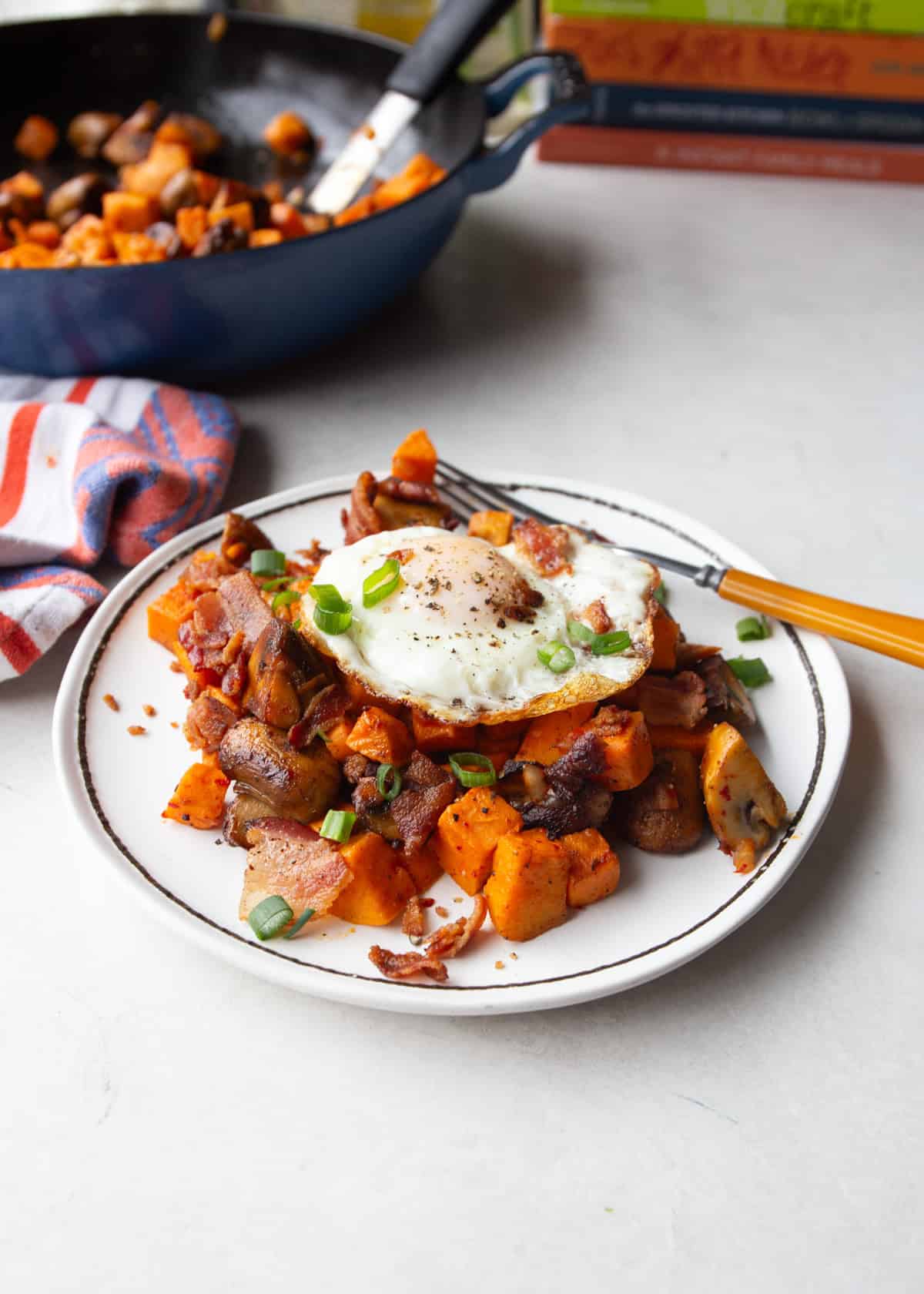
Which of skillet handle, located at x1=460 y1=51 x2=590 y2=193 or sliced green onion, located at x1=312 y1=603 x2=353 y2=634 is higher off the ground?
skillet handle, located at x1=460 y1=51 x2=590 y2=193

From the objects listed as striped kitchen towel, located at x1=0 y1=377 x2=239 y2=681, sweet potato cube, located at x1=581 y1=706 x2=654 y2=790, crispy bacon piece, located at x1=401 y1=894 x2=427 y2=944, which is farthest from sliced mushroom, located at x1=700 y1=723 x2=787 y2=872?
striped kitchen towel, located at x1=0 y1=377 x2=239 y2=681

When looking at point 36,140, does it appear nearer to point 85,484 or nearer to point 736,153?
point 85,484

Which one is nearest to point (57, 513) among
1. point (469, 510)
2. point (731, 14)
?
point (469, 510)

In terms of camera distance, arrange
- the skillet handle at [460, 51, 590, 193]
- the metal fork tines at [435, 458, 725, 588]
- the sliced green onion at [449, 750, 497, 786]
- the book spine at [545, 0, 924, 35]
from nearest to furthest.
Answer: the sliced green onion at [449, 750, 497, 786]
the metal fork tines at [435, 458, 725, 588]
the skillet handle at [460, 51, 590, 193]
the book spine at [545, 0, 924, 35]

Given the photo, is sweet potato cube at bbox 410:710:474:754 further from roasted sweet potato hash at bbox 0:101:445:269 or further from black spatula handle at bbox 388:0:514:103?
black spatula handle at bbox 388:0:514:103

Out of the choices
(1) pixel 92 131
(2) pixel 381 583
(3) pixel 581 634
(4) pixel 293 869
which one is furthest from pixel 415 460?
(1) pixel 92 131

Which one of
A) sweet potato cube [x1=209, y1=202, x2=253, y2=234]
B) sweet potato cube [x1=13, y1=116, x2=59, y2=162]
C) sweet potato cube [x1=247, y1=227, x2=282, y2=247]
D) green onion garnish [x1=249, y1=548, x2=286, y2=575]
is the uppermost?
sweet potato cube [x1=13, y1=116, x2=59, y2=162]

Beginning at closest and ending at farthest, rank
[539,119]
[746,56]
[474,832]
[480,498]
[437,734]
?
[474,832] → [437,734] → [480,498] → [539,119] → [746,56]

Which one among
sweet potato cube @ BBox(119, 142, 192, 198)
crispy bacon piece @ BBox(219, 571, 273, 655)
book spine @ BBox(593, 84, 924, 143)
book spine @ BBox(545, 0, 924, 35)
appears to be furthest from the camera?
book spine @ BBox(593, 84, 924, 143)
